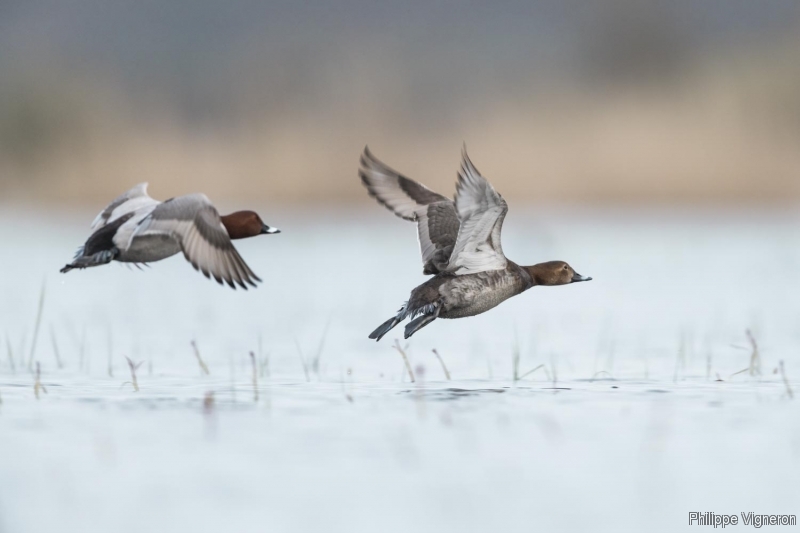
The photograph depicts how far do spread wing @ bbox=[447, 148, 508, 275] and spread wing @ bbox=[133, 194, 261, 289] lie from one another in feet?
4.61

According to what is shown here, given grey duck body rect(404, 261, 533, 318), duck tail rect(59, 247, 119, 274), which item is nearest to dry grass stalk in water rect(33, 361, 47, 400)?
duck tail rect(59, 247, 119, 274)

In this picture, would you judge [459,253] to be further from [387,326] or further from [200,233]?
[200,233]

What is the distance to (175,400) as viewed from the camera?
8.04 m

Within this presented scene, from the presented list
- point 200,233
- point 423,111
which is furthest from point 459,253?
point 423,111

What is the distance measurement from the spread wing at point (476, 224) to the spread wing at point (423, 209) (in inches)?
13.5

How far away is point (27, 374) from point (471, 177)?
11.8 ft

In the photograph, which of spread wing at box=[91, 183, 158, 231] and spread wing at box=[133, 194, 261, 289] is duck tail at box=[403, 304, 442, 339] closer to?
spread wing at box=[133, 194, 261, 289]

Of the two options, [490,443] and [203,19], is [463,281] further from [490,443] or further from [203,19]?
[203,19]

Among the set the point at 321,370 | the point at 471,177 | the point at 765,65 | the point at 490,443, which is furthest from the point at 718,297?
the point at 765,65

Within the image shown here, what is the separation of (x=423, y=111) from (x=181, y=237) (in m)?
19.5

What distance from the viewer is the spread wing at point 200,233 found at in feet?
25.6

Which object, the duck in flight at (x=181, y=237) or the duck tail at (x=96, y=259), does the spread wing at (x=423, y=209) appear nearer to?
the duck in flight at (x=181, y=237)

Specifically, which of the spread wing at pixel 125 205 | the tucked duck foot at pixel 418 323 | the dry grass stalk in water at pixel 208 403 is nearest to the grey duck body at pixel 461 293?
the tucked duck foot at pixel 418 323

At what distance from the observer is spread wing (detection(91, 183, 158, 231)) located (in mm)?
9156
